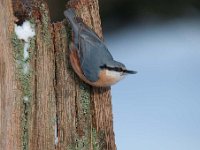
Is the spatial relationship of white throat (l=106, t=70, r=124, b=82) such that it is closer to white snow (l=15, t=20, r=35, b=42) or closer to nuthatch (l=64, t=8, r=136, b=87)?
nuthatch (l=64, t=8, r=136, b=87)

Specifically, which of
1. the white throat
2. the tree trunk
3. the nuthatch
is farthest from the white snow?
the white throat

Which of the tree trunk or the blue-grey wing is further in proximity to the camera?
the blue-grey wing

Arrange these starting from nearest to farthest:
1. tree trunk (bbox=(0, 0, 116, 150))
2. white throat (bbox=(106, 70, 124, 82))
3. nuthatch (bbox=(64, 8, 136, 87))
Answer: tree trunk (bbox=(0, 0, 116, 150))
nuthatch (bbox=(64, 8, 136, 87))
white throat (bbox=(106, 70, 124, 82))

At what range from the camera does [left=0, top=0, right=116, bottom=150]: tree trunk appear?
4.27 metres

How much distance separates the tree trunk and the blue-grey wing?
83 millimetres

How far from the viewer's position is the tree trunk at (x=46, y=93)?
427 cm

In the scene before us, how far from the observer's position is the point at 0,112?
165 inches

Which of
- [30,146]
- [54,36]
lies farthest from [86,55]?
[30,146]

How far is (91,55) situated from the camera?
4.52 m

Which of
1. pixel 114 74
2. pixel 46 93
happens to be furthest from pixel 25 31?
pixel 114 74

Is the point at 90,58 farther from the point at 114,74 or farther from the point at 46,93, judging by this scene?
the point at 46,93

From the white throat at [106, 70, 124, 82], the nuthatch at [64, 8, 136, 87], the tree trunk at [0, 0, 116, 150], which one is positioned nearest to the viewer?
the tree trunk at [0, 0, 116, 150]

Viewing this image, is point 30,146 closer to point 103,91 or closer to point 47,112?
point 47,112

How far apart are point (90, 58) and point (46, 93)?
35 centimetres
